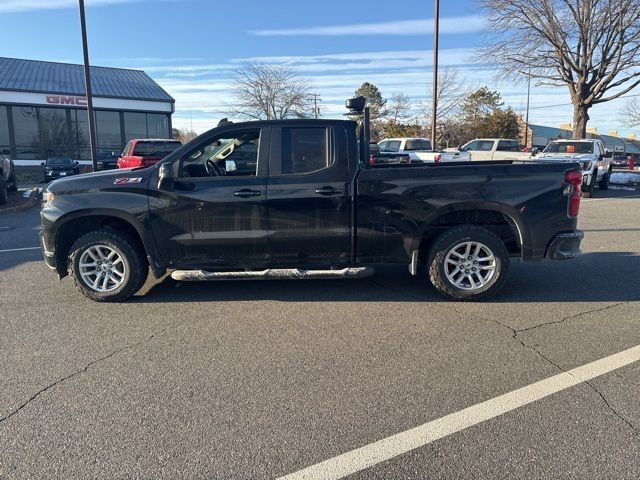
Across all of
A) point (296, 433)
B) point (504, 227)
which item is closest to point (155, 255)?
point (296, 433)

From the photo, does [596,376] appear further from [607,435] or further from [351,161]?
[351,161]

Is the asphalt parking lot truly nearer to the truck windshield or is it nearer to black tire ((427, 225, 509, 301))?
black tire ((427, 225, 509, 301))

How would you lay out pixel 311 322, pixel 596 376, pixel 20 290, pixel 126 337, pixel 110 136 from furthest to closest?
pixel 110 136 → pixel 20 290 → pixel 311 322 → pixel 126 337 → pixel 596 376

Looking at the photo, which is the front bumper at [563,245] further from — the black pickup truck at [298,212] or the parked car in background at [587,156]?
the parked car in background at [587,156]

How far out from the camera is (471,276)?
5305 millimetres

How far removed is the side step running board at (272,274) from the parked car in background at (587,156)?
1333cm

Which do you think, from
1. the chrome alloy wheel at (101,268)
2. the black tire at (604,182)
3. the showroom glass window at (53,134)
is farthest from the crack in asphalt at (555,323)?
the showroom glass window at (53,134)

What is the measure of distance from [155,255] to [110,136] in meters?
36.2

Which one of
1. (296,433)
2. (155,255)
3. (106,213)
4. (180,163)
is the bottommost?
(296,433)

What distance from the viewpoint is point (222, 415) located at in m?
3.14

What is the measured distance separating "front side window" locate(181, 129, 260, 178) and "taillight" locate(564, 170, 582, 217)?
327 cm

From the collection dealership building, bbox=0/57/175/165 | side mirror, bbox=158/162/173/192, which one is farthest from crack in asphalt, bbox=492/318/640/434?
dealership building, bbox=0/57/175/165

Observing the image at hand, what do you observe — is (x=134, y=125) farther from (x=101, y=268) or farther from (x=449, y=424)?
(x=449, y=424)

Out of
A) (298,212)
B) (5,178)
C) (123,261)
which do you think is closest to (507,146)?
(5,178)
